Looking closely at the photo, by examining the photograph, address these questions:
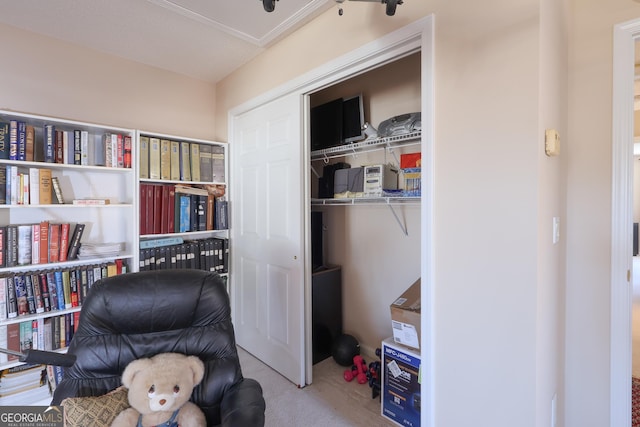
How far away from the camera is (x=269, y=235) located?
248 centimetres

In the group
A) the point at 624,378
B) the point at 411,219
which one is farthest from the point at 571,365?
the point at 411,219

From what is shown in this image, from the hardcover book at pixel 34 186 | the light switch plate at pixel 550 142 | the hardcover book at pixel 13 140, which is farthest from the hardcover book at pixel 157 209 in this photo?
the light switch plate at pixel 550 142

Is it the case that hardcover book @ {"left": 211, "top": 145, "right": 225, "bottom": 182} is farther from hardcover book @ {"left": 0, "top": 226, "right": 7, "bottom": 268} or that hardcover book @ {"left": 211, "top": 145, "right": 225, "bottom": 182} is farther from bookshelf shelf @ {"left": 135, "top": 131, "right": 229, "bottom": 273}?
hardcover book @ {"left": 0, "top": 226, "right": 7, "bottom": 268}

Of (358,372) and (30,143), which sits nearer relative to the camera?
(30,143)

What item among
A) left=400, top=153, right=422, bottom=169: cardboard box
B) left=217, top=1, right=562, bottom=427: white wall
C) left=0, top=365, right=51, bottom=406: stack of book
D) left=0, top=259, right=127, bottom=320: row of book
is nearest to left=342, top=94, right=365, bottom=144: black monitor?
left=400, top=153, right=422, bottom=169: cardboard box

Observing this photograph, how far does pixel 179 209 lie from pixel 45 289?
1015 millimetres

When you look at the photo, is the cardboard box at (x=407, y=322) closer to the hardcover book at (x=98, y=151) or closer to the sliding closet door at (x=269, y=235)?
the sliding closet door at (x=269, y=235)

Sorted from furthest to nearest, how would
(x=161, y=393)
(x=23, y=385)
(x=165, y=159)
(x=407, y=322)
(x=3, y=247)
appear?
(x=165, y=159) → (x=23, y=385) → (x=3, y=247) → (x=407, y=322) → (x=161, y=393)

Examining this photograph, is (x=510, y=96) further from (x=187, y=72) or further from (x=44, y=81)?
(x=44, y=81)

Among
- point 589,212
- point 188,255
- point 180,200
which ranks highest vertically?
point 180,200

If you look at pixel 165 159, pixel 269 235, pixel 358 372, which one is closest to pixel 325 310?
pixel 358 372

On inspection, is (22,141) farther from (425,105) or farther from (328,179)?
(425,105)

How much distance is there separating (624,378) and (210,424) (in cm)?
193

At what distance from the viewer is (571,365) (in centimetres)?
160
